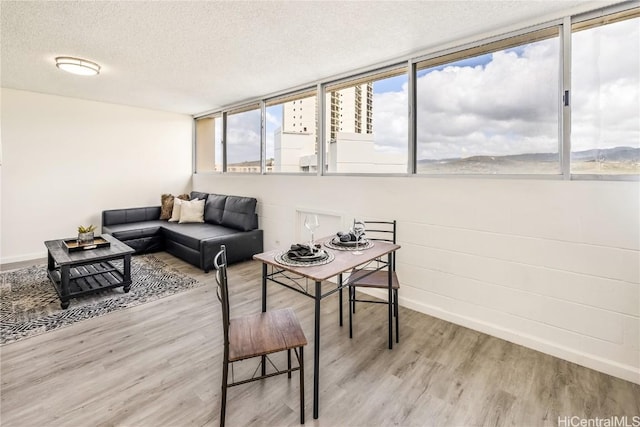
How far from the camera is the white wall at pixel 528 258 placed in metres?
2.04

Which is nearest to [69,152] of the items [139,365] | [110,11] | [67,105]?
[67,105]

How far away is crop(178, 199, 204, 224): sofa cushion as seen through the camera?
516 cm

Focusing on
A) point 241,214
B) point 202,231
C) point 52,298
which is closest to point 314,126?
point 241,214

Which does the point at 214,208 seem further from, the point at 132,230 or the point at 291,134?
the point at 291,134

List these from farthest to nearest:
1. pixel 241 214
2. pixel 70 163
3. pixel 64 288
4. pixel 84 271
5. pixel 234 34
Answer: pixel 70 163 < pixel 241 214 < pixel 84 271 < pixel 64 288 < pixel 234 34

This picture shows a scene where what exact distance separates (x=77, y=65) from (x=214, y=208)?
256cm

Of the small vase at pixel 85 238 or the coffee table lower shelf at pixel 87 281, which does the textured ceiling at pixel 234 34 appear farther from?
the coffee table lower shelf at pixel 87 281

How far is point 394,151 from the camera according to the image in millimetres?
3258

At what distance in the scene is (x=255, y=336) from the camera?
1.63 meters

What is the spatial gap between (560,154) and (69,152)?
21.0ft

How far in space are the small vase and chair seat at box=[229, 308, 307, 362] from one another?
9.09 ft

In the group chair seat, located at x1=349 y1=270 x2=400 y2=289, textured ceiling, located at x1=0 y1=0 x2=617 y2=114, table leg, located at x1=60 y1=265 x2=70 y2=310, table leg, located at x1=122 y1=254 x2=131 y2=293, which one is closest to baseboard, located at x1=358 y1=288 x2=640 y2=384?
chair seat, located at x1=349 y1=270 x2=400 y2=289

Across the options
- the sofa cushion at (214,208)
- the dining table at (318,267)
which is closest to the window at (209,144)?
the sofa cushion at (214,208)

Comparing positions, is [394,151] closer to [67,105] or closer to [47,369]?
[47,369]
